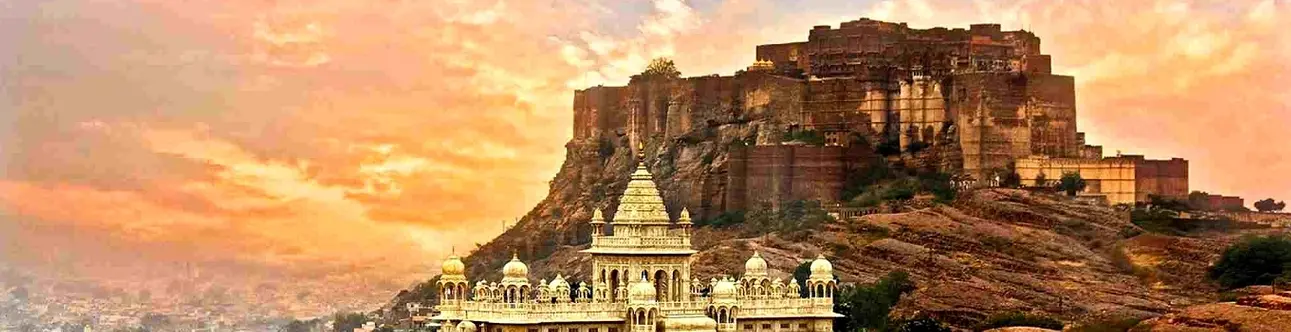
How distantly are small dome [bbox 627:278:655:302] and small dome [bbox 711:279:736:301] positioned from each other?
5.96 feet

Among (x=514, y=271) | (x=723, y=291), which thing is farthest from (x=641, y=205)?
(x=514, y=271)

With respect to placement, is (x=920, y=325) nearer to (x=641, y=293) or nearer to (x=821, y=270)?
(x=821, y=270)

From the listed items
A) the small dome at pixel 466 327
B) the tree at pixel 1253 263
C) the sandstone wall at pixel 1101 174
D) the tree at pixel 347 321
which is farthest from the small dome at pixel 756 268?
the sandstone wall at pixel 1101 174

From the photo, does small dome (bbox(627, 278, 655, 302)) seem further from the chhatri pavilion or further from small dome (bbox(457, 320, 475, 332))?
small dome (bbox(457, 320, 475, 332))

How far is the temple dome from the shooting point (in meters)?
57.6

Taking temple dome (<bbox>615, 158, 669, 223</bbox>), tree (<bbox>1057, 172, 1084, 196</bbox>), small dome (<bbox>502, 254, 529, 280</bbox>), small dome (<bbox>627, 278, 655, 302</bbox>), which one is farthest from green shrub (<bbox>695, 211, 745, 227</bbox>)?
small dome (<bbox>627, 278, 655, 302</bbox>)

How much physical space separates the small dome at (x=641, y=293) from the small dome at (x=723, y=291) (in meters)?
1.82

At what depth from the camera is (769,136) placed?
89.8m

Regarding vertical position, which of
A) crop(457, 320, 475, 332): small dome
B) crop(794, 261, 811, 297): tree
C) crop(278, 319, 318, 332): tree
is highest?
crop(794, 261, 811, 297): tree

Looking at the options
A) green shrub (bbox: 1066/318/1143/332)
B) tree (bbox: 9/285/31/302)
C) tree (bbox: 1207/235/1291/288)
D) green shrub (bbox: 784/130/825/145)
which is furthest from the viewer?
green shrub (bbox: 784/130/825/145)

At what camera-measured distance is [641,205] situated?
5775cm

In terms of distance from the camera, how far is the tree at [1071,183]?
8094 cm

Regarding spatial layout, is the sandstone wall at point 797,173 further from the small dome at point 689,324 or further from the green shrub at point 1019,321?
the small dome at point 689,324

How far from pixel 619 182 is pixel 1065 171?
17.7 m
